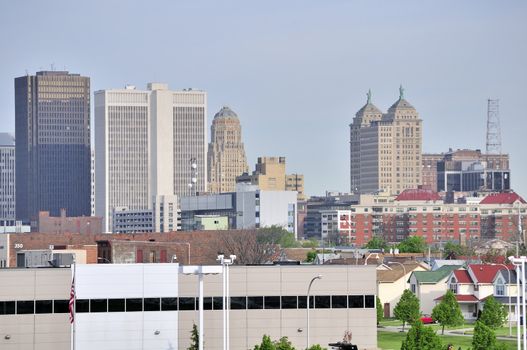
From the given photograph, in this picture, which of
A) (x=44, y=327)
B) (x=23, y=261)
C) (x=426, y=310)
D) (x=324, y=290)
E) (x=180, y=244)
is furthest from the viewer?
(x=180, y=244)

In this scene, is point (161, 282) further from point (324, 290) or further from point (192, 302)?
point (324, 290)

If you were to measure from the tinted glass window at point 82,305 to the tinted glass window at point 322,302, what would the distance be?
14.1 m

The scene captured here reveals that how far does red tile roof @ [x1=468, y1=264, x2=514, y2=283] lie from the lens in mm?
154000

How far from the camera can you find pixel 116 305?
97500 mm

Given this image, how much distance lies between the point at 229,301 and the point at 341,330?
287 inches

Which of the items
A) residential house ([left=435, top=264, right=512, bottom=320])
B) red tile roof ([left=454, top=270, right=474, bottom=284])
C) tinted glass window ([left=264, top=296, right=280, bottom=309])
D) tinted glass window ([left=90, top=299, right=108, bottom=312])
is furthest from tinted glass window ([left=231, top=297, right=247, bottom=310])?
red tile roof ([left=454, top=270, right=474, bottom=284])

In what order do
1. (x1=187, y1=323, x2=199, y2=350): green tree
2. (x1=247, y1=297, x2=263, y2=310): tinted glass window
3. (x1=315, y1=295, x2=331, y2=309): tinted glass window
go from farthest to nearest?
(x1=315, y1=295, x2=331, y2=309): tinted glass window, (x1=247, y1=297, x2=263, y2=310): tinted glass window, (x1=187, y1=323, x2=199, y2=350): green tree

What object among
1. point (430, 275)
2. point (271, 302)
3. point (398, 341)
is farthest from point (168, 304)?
point (430, 275)

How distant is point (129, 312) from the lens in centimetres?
9775

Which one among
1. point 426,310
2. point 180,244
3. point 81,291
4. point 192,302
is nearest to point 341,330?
point 192,302

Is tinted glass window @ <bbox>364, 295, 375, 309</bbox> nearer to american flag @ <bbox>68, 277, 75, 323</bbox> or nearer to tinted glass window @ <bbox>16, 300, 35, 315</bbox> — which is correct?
american flag @ <bbox>68, 277, 75, 323</bbox>

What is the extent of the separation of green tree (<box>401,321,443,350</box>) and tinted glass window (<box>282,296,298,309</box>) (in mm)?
7352

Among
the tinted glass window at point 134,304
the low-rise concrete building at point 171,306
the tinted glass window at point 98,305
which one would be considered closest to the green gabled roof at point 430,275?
the low-rise concrete building at point 171,306

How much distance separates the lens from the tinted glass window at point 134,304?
9781cm
